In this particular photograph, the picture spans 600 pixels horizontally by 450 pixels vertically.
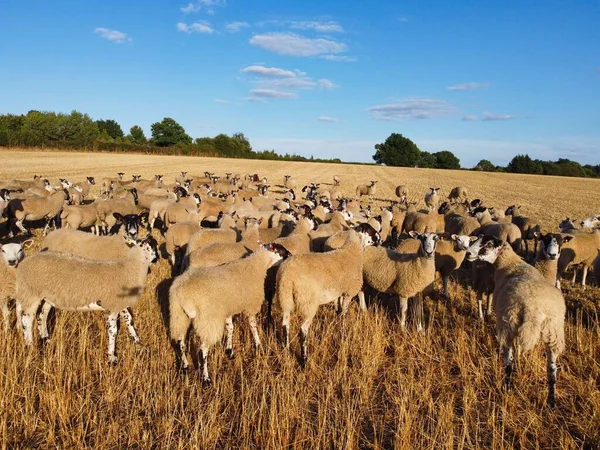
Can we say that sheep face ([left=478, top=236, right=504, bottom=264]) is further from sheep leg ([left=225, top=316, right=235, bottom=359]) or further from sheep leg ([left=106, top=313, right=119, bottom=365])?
sheep leg ([left=106, top=313, right=119, bottom=365])

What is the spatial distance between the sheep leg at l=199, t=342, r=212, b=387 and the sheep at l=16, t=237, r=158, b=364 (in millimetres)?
1365

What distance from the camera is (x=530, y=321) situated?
15.7 ft

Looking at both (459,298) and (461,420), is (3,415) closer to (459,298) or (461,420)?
(461,420)

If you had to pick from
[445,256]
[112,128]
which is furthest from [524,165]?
[112,128]

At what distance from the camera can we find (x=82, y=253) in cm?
799

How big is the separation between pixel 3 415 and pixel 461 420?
4919mm

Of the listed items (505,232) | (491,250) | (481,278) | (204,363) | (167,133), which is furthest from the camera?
(167,133)

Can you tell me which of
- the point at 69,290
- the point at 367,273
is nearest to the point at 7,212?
the point at 69,290

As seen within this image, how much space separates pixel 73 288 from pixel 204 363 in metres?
2.39

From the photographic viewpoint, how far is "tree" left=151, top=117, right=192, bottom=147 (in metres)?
118

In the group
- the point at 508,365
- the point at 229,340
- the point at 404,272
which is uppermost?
the point at 404,272

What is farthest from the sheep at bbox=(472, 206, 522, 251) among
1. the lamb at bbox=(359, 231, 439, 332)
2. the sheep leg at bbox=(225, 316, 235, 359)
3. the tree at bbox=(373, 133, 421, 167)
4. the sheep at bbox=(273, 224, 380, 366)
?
the tree at bbox=(373, 133, 421, 167)

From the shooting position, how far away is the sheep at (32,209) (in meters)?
12.8

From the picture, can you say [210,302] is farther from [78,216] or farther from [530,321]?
[78,216]
